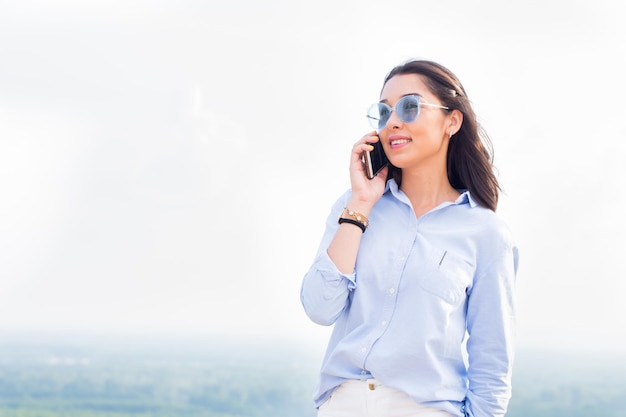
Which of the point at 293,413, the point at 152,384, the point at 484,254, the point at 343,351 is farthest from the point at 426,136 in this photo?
the point at 152,384

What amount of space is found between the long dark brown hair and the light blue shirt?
86mm

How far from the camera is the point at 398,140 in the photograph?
1830 millimetres

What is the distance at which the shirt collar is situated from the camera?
5.99ft

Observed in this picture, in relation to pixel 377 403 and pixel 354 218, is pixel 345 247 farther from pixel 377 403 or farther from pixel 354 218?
pixel 377 403

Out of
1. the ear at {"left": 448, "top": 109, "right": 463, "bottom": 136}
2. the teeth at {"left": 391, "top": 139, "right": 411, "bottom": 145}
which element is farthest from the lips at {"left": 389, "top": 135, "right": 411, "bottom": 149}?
the ear at {"left": 448, "top": 109, "right": 463, "bottom": 136}

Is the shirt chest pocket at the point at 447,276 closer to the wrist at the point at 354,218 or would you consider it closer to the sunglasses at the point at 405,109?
the wrist at the point at 354,218

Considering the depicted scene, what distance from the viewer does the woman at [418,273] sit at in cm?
165

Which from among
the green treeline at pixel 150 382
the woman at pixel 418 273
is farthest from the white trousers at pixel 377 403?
the green treeline at pixel 150 382

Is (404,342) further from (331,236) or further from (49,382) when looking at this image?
(49,382)

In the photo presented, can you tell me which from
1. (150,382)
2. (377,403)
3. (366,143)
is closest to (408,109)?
(366,143)

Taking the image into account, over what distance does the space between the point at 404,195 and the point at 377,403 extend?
1.65 ft

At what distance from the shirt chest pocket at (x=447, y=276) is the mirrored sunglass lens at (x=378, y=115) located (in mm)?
339

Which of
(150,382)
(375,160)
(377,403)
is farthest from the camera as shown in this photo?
(150,382)

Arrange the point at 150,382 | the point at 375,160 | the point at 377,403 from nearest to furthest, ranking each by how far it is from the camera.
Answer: the point at 377,403 → the point at 375,160 → the point at 150,382
